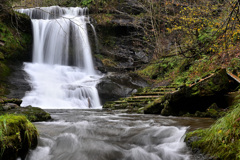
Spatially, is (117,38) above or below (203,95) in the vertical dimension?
above

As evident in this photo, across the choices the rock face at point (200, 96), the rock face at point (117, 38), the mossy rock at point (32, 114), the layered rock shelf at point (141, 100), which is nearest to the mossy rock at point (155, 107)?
the rock face at point (200, 96)

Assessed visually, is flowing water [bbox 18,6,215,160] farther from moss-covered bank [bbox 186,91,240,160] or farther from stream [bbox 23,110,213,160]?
moss-covered bank [bbox 186,91,240,160]

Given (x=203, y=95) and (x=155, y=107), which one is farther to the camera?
(x=155, y=107)

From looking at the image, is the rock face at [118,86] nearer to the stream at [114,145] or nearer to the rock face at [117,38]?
the rock face at [117,38]

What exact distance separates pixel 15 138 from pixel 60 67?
1636 cm

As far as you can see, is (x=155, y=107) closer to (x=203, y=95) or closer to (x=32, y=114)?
(x=203, y=95)

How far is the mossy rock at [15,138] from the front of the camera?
2.28 meters

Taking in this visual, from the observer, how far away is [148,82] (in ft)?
53.3

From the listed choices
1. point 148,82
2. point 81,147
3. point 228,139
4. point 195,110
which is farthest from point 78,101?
point 228,139

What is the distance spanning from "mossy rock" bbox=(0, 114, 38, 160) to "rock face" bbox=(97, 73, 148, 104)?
10.0m

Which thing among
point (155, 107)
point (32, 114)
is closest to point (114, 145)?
point (32, 114)

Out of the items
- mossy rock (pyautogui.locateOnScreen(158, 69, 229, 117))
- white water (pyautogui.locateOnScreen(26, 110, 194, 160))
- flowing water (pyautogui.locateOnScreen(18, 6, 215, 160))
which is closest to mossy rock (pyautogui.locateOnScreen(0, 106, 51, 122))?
flowing water (pyautogui.locateOnScreen(18, 6, 215, 160))

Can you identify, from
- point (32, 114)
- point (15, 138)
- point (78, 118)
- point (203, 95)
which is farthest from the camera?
point (78, 118)

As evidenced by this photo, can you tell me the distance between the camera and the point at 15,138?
243 centimetres
